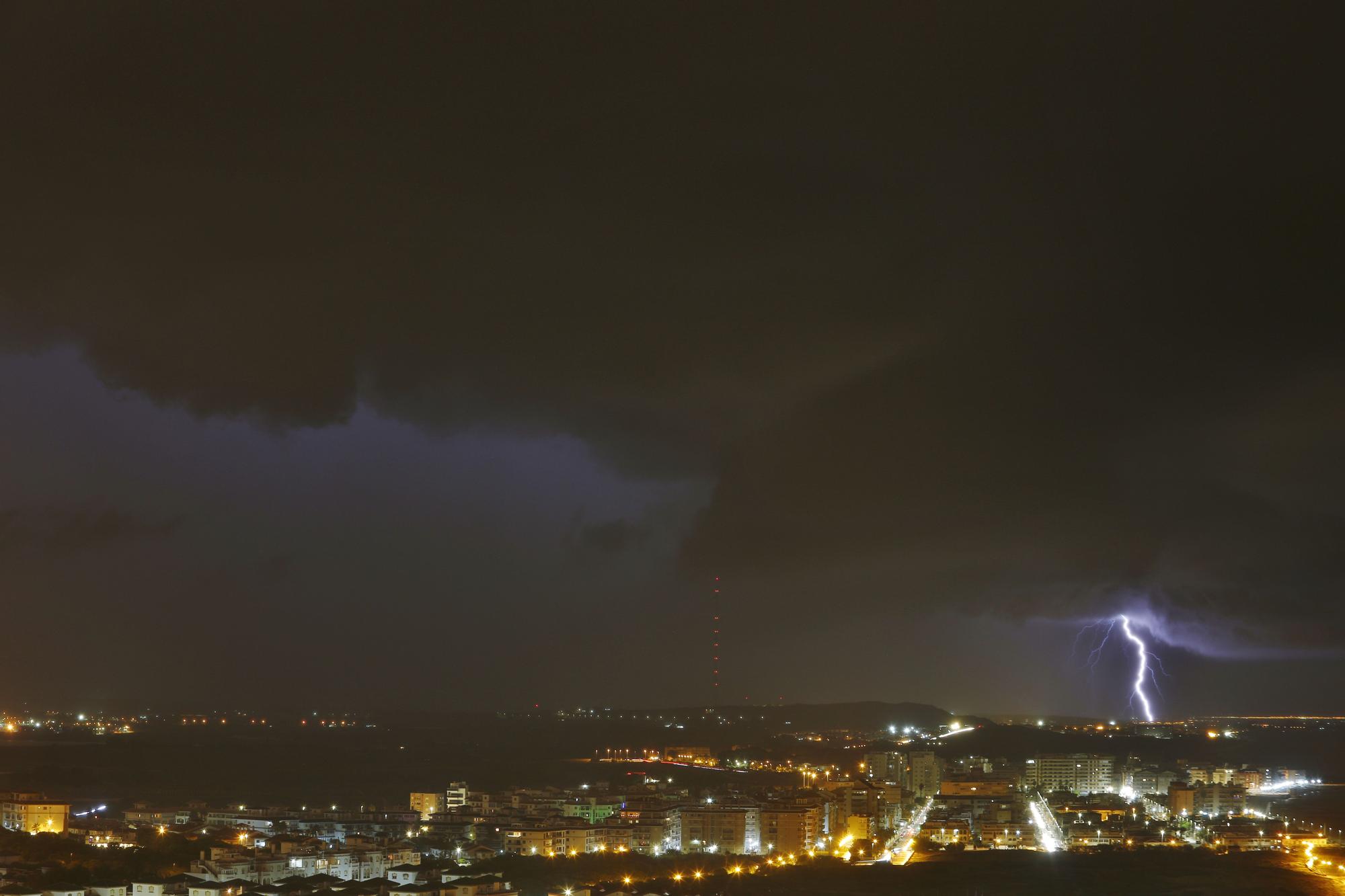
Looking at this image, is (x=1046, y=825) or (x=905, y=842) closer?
(x=905, y=842)

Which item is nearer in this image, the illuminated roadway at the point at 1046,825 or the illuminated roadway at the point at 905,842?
the illuminated roadway at the point at 905,842

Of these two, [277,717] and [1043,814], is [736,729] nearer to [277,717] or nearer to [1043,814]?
[277,717]

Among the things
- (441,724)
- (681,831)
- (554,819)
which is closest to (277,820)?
(554,819)

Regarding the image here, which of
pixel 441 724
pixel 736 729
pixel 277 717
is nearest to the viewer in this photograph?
pixel 736 729

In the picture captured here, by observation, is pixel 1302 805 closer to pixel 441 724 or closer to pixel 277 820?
pixel 277 820

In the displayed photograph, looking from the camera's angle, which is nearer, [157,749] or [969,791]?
[969,791]

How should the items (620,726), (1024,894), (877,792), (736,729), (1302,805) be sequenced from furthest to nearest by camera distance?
(620,726), (736,729), (1302,805), (877,792), (1024,894)

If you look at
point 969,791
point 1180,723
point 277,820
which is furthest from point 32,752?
point 1180,723

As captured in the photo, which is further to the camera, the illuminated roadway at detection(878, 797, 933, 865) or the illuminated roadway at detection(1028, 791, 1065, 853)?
the illuminated roadway at detection(1028, 791, 1065, 853)

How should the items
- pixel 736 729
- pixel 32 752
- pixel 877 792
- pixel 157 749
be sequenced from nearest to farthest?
1. pixel 877 792
2. pixel 32 752
3. pixel 157 749
4. pixel 736 729
